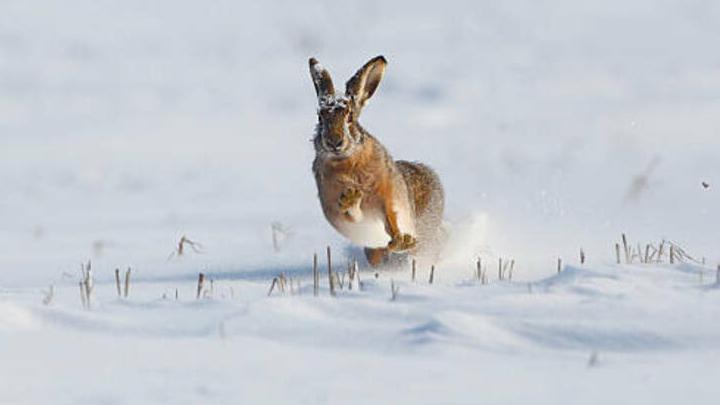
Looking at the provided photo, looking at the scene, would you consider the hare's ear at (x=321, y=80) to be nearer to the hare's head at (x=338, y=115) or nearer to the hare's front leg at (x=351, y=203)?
the hare's head at (x=338, y=115)

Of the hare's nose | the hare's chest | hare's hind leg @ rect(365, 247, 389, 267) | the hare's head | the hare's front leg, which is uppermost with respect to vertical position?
the hare's head

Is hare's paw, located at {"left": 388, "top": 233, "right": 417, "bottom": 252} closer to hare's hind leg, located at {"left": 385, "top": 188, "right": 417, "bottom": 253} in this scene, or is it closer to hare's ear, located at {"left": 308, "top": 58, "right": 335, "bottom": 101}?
hare's hind leg, located at {"left": 385, "top": 188, "right": 417, "bottom": 253}

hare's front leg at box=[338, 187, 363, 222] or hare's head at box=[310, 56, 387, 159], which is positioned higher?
hare's head at box=[310, 56, 387, 159]

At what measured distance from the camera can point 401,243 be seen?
7.10 m

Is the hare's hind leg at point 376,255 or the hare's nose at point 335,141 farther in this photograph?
the hare's hind leg at point 376,255

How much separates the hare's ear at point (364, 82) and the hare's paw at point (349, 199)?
1.44 feet

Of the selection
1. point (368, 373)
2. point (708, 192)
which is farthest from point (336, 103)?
point (708, 192)

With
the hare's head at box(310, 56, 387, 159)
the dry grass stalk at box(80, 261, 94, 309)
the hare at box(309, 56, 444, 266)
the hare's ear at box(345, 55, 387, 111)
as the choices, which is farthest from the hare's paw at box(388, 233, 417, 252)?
the dry grass stalk at box(80, 261, 94, 309)

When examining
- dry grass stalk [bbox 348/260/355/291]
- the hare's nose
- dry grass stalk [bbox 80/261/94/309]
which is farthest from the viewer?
the hare's nose

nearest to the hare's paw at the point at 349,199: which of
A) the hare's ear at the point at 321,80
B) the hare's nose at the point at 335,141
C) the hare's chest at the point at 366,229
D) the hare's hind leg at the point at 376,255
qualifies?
the hare's chest at the point at 366,229

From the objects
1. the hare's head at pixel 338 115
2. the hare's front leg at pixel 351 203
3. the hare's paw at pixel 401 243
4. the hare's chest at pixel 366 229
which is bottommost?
the hare's paw at pixel 401 243

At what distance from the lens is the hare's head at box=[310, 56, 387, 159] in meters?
7.07

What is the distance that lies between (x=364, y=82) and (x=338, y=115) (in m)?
0.43

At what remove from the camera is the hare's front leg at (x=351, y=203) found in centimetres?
710
